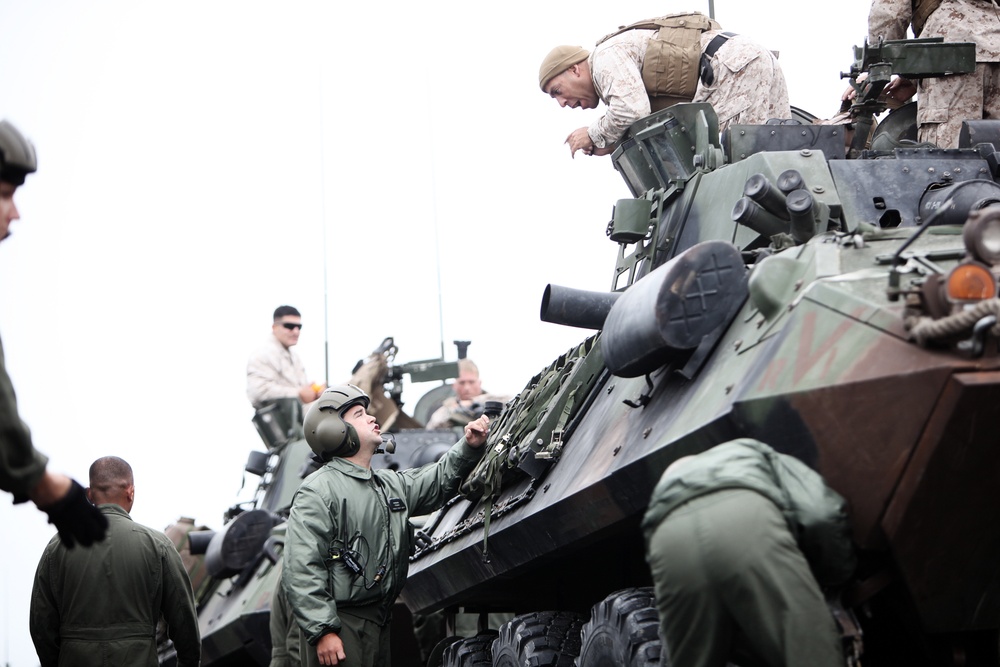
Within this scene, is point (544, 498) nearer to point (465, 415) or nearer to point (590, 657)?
point (590, 657)

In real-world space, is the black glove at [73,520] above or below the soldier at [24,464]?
below

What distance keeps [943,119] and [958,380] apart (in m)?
4.93

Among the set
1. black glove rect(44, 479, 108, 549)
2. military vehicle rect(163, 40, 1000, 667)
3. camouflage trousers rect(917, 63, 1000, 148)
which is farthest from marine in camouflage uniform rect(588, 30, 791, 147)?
black glove rect(44, 479, 108, 549)

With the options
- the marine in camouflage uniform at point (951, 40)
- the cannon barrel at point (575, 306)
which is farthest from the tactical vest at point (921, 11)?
the cannon barrel at point (575, 306)

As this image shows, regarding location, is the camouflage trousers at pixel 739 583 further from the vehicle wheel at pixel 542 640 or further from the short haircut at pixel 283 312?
the short haircut at pixel 283 312

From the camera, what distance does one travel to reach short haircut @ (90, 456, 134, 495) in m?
8.55

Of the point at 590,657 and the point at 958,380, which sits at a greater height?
the point at 958,380

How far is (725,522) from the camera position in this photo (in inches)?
190

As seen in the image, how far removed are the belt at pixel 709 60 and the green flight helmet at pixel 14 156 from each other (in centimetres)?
532

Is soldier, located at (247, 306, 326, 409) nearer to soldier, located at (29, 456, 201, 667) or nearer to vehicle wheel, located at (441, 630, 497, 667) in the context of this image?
vehicle wheel, located at (441, 630, 497, 667)

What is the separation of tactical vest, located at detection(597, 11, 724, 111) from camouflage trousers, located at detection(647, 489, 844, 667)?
4.86 meters

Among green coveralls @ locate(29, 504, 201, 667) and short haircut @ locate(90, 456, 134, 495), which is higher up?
short haircut @ locate(90, 456, 134, 495)

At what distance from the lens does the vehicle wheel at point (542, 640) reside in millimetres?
7605

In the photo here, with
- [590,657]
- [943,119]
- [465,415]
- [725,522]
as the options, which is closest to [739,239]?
[590,657]
